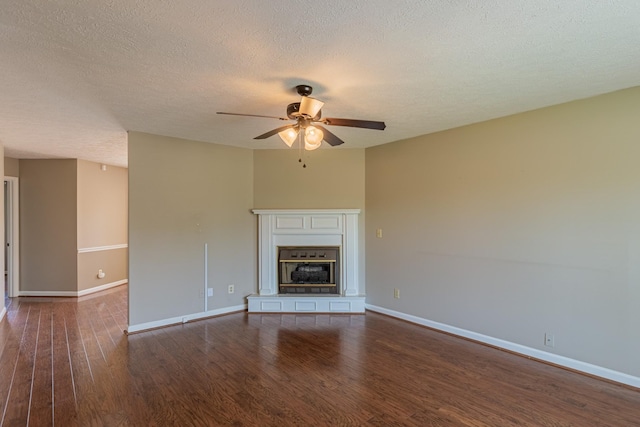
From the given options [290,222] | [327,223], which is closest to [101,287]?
[290,222]

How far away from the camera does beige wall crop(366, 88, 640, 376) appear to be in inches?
106

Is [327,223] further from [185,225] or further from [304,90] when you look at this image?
[304,90]

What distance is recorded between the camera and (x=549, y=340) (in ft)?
10.0

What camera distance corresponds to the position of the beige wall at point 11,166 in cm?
532

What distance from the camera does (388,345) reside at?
345cm

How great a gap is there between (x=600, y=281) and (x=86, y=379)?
4.42 metres

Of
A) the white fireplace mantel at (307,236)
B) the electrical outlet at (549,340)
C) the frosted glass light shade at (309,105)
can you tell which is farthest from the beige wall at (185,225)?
the electrical outlet at (549,340)

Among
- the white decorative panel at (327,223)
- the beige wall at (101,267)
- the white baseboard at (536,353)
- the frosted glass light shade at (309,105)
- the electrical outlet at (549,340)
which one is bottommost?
the white baseboard at (536,353)

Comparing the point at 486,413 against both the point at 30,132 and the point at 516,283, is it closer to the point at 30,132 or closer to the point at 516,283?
the point at 516,283

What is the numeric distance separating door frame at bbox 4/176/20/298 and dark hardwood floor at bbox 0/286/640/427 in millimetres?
1980

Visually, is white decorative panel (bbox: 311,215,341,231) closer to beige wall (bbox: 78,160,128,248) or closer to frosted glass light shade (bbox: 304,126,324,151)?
frosted glass light shade (bbox: 304,126,324,151)

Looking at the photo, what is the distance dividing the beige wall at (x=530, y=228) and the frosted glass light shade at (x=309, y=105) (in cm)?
211

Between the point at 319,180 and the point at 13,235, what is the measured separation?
17.3 feet

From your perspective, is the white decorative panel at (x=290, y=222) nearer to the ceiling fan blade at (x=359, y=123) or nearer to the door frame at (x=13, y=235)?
the ceiling fan blade at (x=359, y=123)
